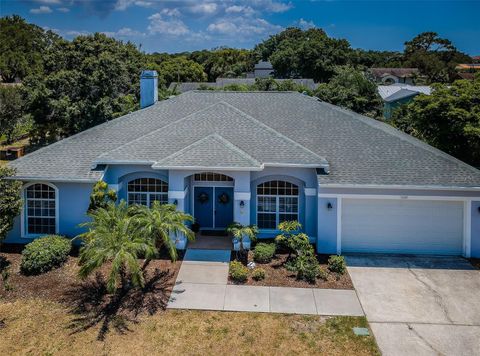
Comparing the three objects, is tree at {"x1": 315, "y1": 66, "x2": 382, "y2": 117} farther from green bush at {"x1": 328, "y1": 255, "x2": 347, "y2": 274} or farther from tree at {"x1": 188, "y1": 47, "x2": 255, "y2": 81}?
tree at {"x1": 188, "y1": 47, "x2": 255, "y2": 81}

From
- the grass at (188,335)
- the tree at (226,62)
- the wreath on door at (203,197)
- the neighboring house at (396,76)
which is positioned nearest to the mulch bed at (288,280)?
the grass at (188,335)

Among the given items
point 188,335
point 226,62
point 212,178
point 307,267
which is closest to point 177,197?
point 212,178

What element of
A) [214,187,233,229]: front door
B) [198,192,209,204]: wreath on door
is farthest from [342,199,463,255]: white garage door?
[198,192,209,204]: wreath on door

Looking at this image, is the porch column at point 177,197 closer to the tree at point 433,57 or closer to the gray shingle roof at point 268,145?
the gray shingle roof at point 268,145

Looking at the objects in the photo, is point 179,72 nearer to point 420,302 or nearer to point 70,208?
point 70,208

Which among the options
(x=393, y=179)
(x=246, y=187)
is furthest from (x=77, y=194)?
(x=393, y=179)

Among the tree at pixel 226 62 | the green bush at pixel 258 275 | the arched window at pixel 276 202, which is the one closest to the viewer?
the green bush at pixel 258 275

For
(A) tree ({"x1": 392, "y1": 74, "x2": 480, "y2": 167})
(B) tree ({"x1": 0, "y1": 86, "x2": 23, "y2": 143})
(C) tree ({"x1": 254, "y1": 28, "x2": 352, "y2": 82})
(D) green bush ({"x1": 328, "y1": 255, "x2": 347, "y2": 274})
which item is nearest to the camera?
(D) green bush ({"x1": 328, "y1": 255, "x2": 347, "y2": 274})
